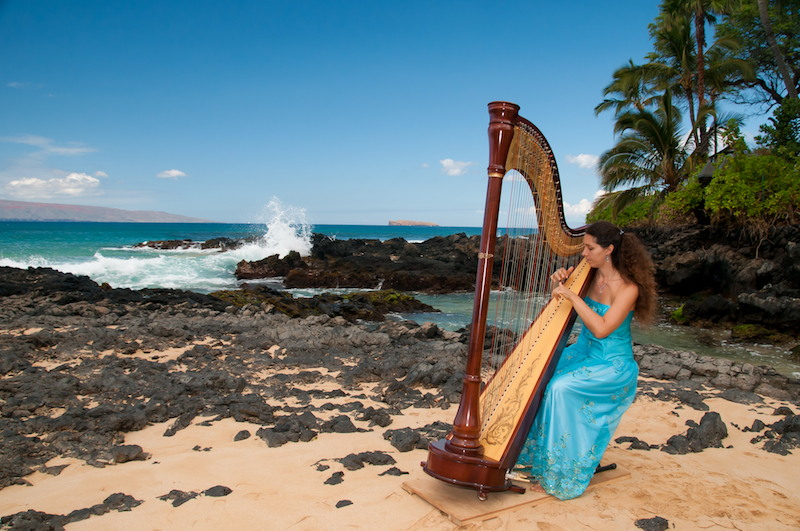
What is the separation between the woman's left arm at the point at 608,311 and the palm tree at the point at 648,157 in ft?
50.6

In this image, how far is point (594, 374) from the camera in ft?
8.79

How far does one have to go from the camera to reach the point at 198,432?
12.1 ft

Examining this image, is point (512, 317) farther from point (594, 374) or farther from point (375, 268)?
point (375, 268)

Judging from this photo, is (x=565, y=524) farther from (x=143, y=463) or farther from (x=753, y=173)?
(x=753, y=173)

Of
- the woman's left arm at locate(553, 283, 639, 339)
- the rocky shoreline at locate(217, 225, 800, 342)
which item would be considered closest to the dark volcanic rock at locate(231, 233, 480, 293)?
the rocky shoreline at locate(217, 225, 800, 342)

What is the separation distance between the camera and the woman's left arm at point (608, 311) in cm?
272

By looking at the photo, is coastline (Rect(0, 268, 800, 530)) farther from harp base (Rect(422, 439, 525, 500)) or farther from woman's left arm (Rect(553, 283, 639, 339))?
woman's left arm (Rect(553, 283, 639, 339))

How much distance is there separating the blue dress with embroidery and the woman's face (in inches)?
20.0

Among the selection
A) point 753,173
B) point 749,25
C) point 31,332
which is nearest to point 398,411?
point 31,332

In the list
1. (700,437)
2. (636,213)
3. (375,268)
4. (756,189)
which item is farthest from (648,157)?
(700,437)

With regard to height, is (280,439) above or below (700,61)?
below

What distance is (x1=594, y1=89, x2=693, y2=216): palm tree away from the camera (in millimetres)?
16281

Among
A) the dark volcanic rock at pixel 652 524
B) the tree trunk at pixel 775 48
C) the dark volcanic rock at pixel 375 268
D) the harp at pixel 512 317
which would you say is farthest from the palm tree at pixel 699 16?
the dark volcanic rock at pixel 652 524

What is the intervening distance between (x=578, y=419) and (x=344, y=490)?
1.32 metres
